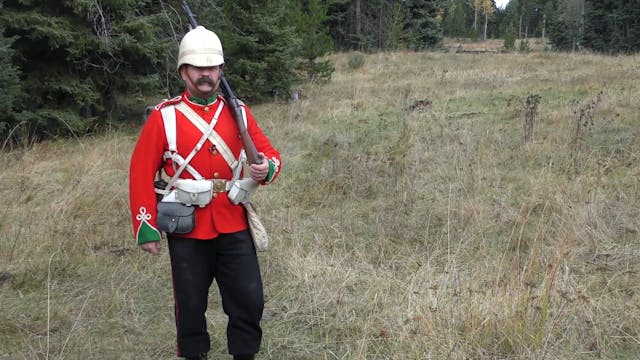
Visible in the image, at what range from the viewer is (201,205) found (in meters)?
2.57

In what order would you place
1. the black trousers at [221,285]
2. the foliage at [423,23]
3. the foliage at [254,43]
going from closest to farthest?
the black trousers at [221,285], the foliage at [254,43], the foliage at [423,23]

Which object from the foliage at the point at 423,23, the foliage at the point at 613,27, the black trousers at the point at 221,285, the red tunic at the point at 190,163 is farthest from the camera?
the foliage at the point at 423,23

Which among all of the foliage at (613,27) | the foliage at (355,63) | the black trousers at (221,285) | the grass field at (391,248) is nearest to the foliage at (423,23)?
the foliage at (613,27)

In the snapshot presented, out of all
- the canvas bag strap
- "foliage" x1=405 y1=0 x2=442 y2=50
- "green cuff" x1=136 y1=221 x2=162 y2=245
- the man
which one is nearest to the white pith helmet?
the man

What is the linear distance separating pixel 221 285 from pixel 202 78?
41.6 inches

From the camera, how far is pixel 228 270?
271 centimetres

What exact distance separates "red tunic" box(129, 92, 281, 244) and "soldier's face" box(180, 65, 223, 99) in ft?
0.29

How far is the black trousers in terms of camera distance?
8.77 ft

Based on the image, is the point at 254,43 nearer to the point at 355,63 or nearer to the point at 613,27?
the point at 355,63

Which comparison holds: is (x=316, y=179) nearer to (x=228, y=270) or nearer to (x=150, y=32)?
(x=228, y=270)

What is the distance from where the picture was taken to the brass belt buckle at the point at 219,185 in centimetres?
260

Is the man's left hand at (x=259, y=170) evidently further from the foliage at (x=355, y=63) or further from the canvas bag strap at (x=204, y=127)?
the foliage at (x=355, y=63)

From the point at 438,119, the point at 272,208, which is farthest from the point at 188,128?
the point at 438,119

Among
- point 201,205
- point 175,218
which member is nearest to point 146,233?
point 175,218
